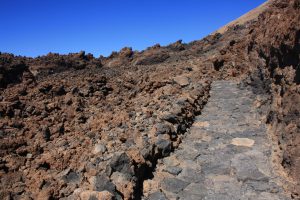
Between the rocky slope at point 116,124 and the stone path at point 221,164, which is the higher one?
the rocky slope at point 116,124

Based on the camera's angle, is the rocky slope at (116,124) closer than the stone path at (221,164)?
Yes

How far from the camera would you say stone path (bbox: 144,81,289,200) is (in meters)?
4.97

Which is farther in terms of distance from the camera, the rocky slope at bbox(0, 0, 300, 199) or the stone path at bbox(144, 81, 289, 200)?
the stone path at bbox(144, 81, 289, 200)

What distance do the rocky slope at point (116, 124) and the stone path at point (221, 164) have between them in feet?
0.62

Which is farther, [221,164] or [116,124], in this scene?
[116,124]

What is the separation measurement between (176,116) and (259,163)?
2072 millimetres

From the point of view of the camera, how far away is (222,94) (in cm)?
1066

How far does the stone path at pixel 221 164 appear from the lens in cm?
497

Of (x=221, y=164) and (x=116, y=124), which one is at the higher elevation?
(x=116, y=124)

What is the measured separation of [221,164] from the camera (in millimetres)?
5891

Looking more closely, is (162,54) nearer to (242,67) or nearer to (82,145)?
(242,67)

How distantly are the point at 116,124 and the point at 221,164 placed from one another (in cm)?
204

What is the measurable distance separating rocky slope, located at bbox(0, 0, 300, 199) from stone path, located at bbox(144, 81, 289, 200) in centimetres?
19

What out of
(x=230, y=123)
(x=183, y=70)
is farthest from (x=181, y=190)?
(x=183, y=70)
